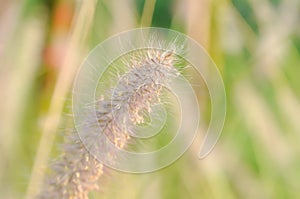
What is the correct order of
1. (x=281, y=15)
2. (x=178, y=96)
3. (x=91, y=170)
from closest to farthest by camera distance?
(x=91, y=170) → (x=178, y=96) → (x=281, y=15)

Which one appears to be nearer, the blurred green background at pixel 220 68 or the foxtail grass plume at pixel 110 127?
the foxtail grass plume at pixel 110 127

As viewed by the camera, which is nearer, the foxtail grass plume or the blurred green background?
the foxtail grass plume

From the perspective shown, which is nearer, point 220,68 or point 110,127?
point 110,127

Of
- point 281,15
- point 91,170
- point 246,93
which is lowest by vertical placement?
point 91,170

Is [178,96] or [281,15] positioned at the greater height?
[281,15]

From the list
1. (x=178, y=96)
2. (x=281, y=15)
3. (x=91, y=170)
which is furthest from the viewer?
(x=281, y=15)

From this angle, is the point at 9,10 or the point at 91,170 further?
the point at 9,10

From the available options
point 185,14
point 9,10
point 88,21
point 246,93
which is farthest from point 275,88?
point 9,10

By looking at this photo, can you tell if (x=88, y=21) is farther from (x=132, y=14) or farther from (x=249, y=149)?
(x=249, y=149)
